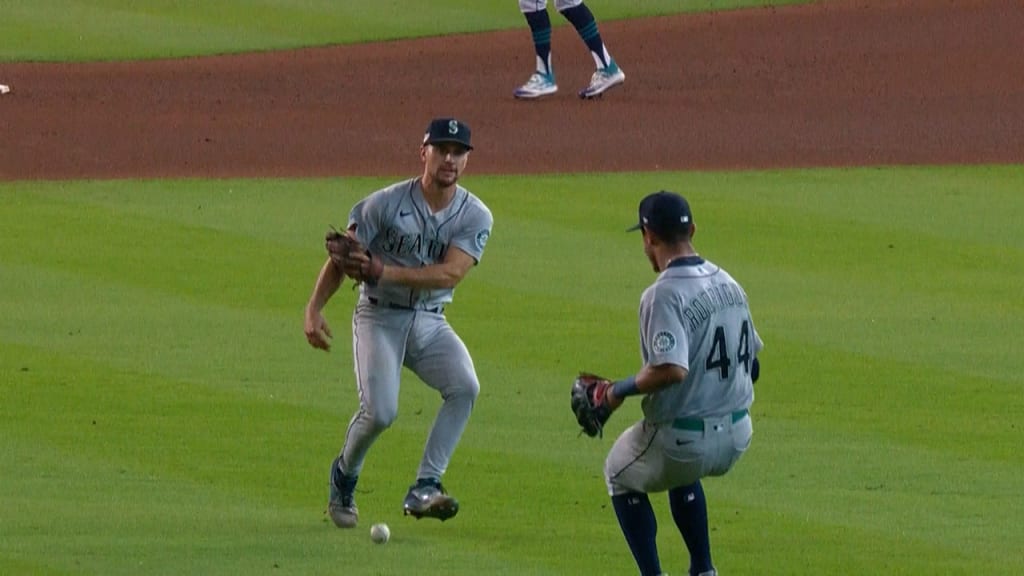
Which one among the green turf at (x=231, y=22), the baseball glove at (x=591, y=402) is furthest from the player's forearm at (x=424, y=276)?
the green turf at (x=231, y=22)

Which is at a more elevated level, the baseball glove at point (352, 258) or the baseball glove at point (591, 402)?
the baseball glove at point (352, 258)

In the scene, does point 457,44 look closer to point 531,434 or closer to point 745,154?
point 745,154

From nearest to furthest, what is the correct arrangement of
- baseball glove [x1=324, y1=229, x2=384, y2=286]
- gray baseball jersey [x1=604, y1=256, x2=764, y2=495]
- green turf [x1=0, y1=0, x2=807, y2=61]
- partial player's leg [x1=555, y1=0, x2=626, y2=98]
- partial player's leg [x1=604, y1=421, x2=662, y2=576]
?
gray baseball jersey [x1=604, y1=256, x2=764, y2=495] < partial player's leg [x1=604, y1=421, x2=662, y2=576] < baseball glove [x1=324, y1=229, x2=384, y2=286] < partial player's leg [x1=555, y1=0, x2=626, y2=98] < green turf [x1=0, y1=0, x2=807, y2=61]

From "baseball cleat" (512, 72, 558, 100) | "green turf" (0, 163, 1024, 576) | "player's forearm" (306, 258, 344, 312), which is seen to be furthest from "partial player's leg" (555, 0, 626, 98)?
"player's forearm" (306, 258, 344, 312)

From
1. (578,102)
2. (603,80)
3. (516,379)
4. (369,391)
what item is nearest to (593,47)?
(603,80)

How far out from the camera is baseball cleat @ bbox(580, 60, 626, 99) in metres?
18.5

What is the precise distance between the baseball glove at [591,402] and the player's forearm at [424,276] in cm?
120

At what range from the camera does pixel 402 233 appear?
820 centimetres

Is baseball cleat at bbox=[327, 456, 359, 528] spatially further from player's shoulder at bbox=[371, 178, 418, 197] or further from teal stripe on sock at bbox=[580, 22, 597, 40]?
teal stripe on sock at bbox=[580, 22, 597, 40]

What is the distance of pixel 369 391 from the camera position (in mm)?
8172

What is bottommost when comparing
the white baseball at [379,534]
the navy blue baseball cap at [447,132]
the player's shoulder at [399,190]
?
A: the white baseball at [379,534]

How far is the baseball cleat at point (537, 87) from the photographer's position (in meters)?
18.5

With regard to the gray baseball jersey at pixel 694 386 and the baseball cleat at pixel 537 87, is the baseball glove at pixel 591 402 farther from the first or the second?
the baseball cleat at pixel 537 87

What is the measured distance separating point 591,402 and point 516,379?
12.8ft
